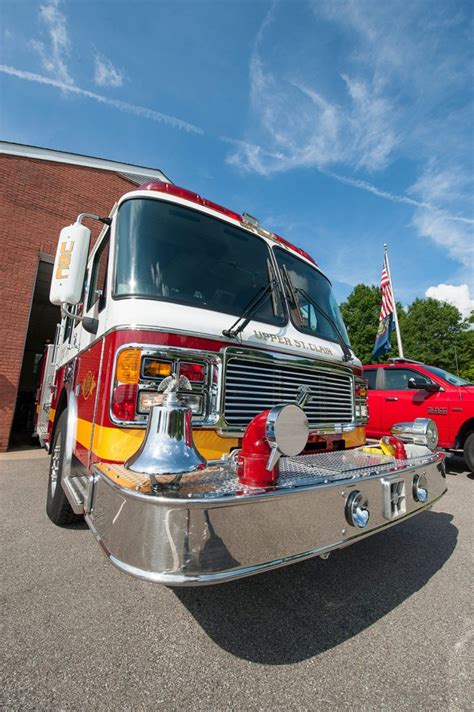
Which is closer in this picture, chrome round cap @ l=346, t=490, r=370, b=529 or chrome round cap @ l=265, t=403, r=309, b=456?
chrome round cap @ l=265, t=403, r=309, b=456

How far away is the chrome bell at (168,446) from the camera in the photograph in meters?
1.30

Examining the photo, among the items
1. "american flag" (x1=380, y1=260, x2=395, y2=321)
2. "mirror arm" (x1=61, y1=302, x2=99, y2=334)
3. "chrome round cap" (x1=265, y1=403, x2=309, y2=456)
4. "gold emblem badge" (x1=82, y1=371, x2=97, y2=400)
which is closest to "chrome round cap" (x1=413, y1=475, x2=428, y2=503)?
"chrome round cap" (x1=265, y1=403, x2=309, y2=456)

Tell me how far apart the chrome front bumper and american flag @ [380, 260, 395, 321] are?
37.7ft

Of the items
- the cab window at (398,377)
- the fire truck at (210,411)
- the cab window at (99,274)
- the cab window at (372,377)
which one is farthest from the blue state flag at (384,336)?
the cab window at (99,274)

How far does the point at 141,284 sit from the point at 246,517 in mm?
1411

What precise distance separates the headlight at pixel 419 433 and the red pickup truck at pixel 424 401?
3285 millimetres

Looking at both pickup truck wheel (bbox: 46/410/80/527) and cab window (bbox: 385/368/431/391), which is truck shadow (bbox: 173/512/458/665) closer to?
pickup truck wheel (bbox: 46/410/80/527)

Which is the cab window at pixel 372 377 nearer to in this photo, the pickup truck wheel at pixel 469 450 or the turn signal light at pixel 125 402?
the pickup truck wheel at pixel 469 450

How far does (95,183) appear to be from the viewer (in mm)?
8578

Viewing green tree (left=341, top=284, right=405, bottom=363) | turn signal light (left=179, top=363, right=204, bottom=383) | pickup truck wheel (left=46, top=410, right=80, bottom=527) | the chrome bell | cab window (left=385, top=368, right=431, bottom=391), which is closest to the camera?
the chrome bell

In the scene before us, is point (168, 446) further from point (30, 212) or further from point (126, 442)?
point (30, 212)

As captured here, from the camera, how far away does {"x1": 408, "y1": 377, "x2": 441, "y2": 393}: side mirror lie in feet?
18.9

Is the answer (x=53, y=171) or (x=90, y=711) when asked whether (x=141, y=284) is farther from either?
(x=53, y=171)

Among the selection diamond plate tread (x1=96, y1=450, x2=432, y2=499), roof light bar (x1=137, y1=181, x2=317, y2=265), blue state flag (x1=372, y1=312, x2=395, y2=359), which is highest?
blue state flag (x1=372, y1=312, x2=395, y2=359)
